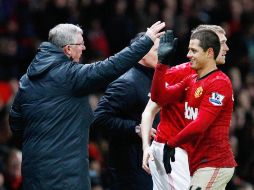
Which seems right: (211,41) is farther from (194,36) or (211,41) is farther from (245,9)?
(245,9)

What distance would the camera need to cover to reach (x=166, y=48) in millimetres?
6977

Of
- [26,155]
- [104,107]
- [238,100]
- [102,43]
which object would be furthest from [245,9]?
[26,155]

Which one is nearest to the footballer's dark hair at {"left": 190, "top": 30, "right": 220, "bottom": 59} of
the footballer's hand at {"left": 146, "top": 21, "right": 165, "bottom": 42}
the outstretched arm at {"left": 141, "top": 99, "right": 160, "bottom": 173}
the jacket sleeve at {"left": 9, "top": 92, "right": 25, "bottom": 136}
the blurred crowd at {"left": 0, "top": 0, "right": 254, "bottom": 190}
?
the footballer's hand at {"left": 146, "top": 21, "right": 165, "bottom": 42}

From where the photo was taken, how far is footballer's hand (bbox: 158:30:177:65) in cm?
697

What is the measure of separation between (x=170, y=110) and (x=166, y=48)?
54 cm

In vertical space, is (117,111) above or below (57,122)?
below

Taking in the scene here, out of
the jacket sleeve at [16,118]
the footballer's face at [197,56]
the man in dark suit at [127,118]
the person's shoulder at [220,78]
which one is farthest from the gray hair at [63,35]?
the person's shoulder at [220,78]

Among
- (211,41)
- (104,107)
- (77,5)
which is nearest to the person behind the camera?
(211,41)

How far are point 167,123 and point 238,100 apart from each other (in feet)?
A: 23.5

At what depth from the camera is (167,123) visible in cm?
725

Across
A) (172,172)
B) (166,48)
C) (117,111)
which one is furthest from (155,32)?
(117,111)

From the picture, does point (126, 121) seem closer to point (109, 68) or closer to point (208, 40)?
point (109, 68)

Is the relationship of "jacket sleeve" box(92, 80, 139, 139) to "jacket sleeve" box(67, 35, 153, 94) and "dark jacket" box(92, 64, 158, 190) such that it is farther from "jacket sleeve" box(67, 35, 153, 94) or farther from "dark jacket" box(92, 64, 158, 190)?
"jacket sleeve" box(67, 35, 153, 94)

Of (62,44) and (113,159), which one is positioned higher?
(62,44)
